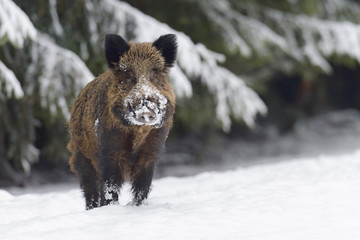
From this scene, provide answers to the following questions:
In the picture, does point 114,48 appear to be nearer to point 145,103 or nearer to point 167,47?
point 167,47

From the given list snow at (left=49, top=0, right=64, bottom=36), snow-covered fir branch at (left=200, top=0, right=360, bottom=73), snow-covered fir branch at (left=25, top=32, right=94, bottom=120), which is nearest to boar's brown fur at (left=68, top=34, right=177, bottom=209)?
snow-covered fir branch at (left=25, top=32, right=94, bottom=120)

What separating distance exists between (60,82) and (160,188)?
2587 millimetres

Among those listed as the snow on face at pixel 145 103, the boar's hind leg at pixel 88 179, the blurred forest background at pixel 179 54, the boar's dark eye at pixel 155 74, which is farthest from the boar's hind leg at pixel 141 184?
the blurred forest background at pixel 179 54

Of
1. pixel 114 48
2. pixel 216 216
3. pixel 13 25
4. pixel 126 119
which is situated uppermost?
pixel 13 25

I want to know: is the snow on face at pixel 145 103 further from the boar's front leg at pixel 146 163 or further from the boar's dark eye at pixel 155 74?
the boar's front leg at pixel 146 163

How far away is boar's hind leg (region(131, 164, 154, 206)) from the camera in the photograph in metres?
5.04

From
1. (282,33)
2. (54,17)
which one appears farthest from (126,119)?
(282,33)

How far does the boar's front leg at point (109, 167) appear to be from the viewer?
481 centimetres

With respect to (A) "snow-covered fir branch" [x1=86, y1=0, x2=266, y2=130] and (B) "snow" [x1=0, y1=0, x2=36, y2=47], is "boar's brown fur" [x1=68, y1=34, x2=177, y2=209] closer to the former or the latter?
(B) "snow" [x1=0, y1=0, x2=36, y2=47]

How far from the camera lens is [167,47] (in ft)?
16.4

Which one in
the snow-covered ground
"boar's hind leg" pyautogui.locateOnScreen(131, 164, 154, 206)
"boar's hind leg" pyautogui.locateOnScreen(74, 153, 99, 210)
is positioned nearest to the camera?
the snow-covered ground

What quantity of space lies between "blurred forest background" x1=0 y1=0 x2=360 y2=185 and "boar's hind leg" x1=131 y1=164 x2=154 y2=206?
9.61ft

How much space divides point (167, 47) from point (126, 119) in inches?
34.5

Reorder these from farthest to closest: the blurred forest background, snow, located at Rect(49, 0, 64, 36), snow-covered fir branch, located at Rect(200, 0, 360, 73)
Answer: snow-covered fir branch, located at Rect(200, 0, 360, 73)
snow, located at Rect(49, 0, 64, 36)
the blurred forest background
